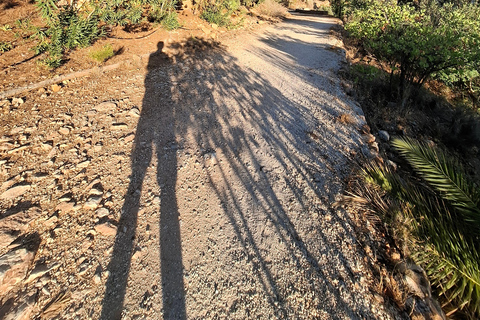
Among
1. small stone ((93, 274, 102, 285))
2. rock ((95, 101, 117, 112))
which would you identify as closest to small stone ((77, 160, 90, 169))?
rock ((95, 101, 117, 112))

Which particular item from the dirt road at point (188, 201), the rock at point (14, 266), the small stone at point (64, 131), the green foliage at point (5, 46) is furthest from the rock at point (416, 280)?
the green foliage at point (5, 46)

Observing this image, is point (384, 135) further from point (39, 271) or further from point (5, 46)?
point (5, 46)

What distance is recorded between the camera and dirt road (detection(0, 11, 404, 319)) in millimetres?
2137

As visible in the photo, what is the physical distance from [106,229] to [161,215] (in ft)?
1.91

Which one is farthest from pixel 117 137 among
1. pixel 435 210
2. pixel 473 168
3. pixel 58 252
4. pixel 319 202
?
pixel 473 168

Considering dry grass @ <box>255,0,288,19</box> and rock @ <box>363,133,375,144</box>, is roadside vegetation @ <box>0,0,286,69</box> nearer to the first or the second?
rock @ <box>363,133,375,144</box>

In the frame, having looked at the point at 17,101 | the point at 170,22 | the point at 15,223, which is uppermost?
the point at 170,22

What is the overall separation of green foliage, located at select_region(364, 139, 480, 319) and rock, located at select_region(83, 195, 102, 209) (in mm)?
3310

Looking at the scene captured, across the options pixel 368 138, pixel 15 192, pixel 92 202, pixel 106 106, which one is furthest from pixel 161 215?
pixel 368 138

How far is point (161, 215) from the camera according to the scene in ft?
9.27

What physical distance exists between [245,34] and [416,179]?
8.65m

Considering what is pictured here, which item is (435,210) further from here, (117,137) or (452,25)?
(452,25)

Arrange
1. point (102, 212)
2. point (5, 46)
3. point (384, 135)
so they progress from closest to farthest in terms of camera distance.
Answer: point (102, 212)
point (5, 46)
point (384, 135)

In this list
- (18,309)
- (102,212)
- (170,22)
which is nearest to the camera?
(18,309)
